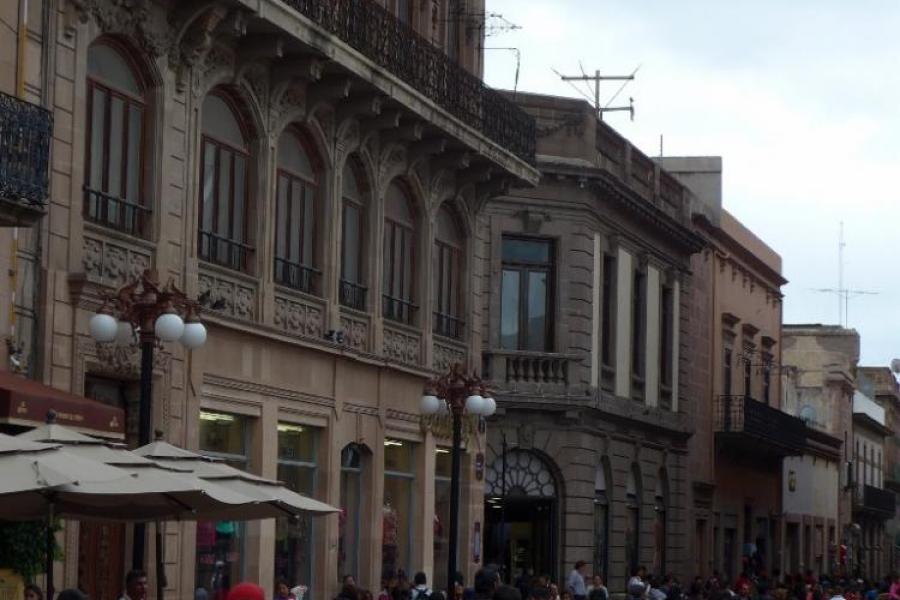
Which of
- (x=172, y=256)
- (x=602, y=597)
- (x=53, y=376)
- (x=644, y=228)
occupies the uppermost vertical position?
(x=644, y=228)

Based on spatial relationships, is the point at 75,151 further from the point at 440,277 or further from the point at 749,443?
the point at 749,443

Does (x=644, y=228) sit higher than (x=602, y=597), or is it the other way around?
(x=644, y=228)

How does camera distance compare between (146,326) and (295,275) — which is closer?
(146,326)

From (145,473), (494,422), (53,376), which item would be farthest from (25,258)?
(494,422)

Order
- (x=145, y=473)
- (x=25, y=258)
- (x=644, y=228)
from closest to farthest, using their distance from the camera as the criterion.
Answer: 1. (x=145, y=473)
2. (x=25, y=258)
3. (x=644, y=228)

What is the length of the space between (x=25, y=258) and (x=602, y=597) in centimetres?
938

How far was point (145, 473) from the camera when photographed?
1608 cm

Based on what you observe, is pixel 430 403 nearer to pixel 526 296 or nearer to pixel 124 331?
pixel 124 331

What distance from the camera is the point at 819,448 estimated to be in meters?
75.5

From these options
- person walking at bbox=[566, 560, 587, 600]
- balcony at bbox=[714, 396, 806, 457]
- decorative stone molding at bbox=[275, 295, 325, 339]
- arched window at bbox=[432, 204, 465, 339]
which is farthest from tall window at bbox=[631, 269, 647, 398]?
→ decorative stone molding at bbox=[275, 295, 325, 339]

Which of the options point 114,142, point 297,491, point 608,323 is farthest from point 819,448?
point 114,142

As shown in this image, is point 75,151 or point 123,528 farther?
point 123,528

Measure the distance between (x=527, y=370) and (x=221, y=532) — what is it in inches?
664

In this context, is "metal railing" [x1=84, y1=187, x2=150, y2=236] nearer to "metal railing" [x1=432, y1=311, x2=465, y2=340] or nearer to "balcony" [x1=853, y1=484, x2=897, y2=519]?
"metal railing" [x1=432, y1=311, x2=465, y2=340]
